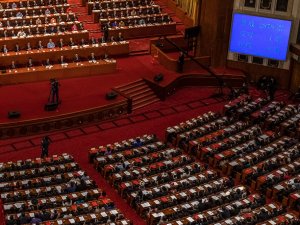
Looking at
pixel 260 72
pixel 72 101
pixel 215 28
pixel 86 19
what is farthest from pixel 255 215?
pixel 86 19

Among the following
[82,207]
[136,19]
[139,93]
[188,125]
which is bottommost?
[82,207]

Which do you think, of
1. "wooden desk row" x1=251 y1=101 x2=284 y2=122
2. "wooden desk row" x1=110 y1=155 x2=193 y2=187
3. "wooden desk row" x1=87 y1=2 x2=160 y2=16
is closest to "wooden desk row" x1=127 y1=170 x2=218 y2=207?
"wooden desk row" x1=110 y1=155 x2=193 y2=187

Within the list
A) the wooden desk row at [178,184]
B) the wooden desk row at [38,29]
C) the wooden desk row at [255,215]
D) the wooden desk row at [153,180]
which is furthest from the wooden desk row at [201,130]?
the wooden desk row at [38,29]

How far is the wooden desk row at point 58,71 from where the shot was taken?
2377cm

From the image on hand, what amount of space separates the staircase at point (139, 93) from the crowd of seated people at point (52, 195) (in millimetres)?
5576

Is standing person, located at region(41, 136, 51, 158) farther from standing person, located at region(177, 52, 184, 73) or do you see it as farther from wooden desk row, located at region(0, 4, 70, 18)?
Result: wooden desk row, located at region(0, 4, 70, 18)

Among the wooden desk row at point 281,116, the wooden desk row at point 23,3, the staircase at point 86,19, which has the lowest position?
the wooden desk row at point 281,116

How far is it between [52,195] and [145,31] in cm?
1365

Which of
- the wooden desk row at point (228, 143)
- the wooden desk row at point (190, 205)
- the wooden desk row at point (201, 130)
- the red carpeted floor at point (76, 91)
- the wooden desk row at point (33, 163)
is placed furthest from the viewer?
the red carpeted floor at point (76, 91)

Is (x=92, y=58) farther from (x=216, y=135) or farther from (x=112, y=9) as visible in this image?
(x=216, y=135)

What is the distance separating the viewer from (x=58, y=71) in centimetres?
2436

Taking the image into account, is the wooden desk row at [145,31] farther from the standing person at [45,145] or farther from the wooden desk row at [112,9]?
the standing person at [45,145]

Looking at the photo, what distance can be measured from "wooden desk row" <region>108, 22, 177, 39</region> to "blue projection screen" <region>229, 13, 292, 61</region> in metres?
3.68

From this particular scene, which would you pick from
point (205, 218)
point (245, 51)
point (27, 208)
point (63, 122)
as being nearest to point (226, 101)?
point (245, 51)
